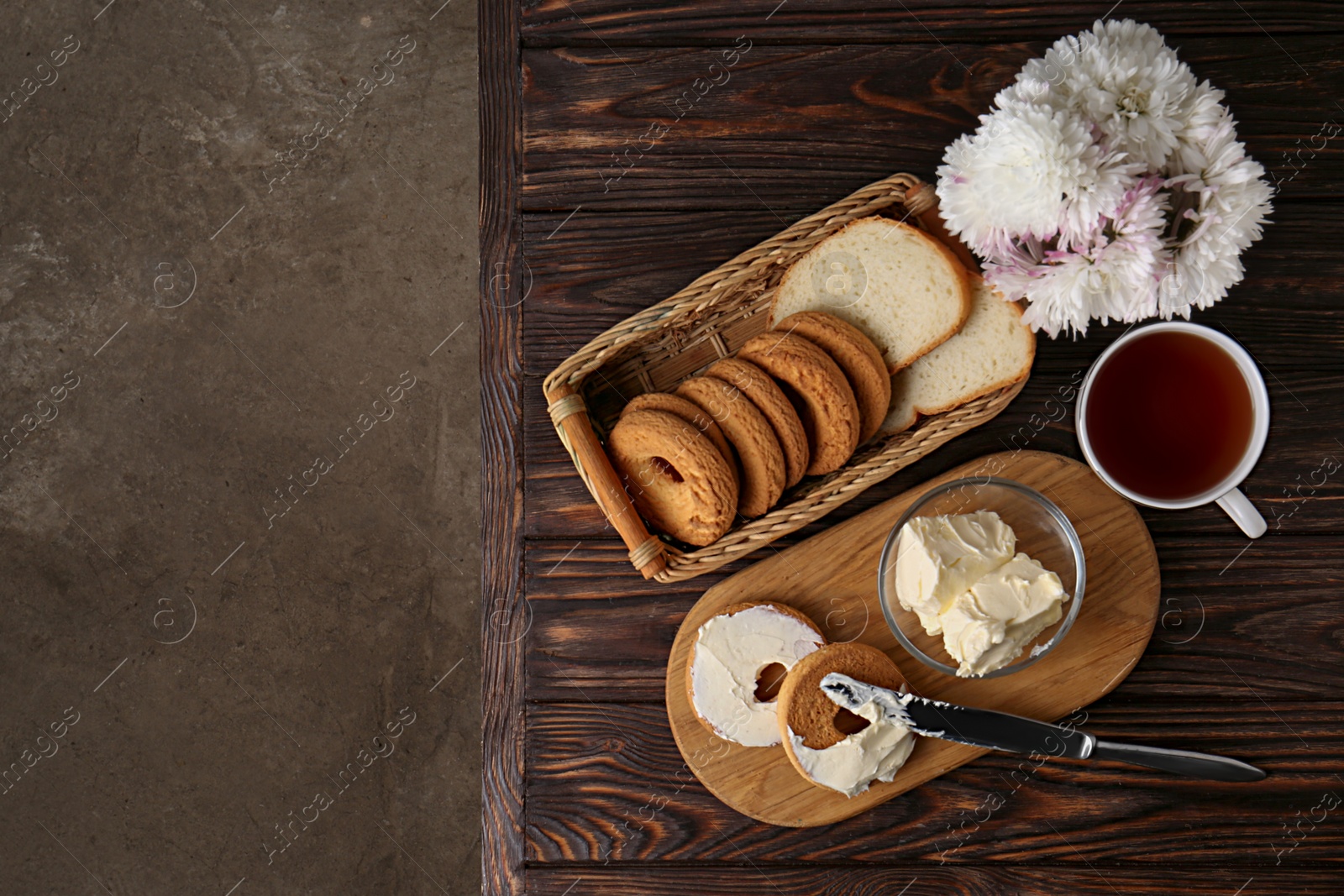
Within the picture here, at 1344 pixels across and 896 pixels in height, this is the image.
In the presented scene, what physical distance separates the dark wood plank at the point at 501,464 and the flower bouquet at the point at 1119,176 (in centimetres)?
55

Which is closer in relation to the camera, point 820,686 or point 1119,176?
point 1119,176

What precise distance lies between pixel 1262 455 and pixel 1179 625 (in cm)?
24

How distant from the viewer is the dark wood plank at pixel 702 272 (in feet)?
3.52

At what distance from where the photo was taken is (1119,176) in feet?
2.71

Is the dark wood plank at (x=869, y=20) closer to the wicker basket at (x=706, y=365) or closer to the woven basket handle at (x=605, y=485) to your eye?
the wicker basket at (x=706, y=365)

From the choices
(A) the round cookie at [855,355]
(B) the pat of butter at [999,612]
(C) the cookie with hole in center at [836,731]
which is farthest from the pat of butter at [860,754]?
(A) the round cookie at [855,355]

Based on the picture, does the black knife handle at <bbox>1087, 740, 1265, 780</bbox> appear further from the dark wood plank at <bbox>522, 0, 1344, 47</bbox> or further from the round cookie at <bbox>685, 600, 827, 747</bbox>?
the dark wood plank at <bbox>522, 0, 1344, 47</bbox>

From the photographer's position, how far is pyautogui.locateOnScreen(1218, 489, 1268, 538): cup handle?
40.5 inches

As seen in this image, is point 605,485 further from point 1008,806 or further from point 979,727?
point 1008,806

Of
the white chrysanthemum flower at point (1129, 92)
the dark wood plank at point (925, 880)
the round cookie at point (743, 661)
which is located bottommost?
the dark wood plank at point (925, 880)

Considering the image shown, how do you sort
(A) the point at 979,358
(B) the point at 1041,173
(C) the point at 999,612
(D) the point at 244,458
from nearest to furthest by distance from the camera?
(B) the point at 1041,173 → (C) the point at 999,612 → (A) the point at 979,358 → (D) the point at 244,458

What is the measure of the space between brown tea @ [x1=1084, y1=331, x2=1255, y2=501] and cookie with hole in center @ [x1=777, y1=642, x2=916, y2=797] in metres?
0.37

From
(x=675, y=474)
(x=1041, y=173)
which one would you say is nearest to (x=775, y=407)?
(x=675, y=474)

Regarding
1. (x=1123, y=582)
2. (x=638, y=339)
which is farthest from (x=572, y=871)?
(x=1123, y=582)
